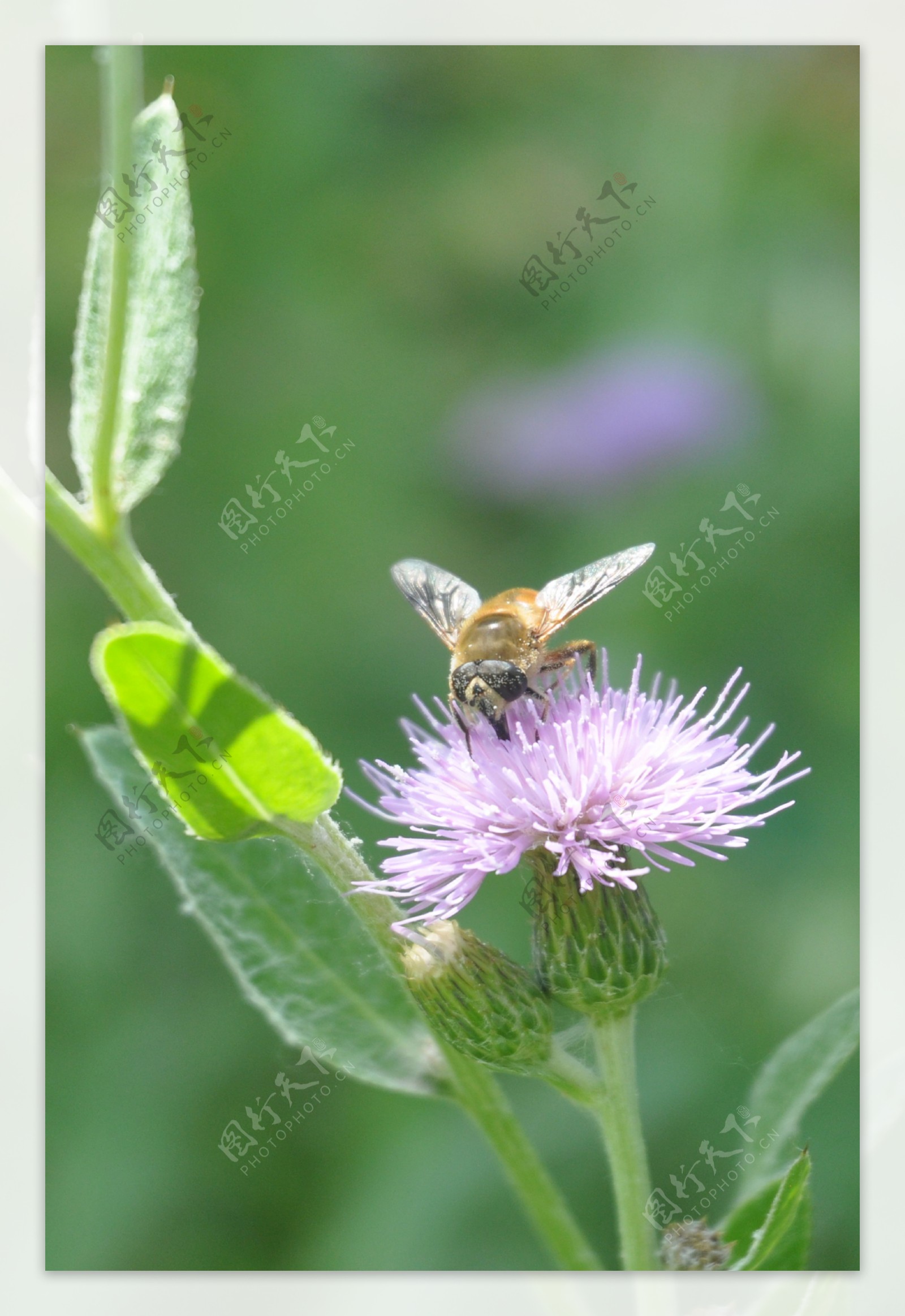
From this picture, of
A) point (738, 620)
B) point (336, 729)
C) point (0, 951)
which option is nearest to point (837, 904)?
point (738, 620)

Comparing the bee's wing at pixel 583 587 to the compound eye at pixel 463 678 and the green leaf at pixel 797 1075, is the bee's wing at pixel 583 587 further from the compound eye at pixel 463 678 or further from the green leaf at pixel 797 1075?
the green leaf at pixel 797 1075

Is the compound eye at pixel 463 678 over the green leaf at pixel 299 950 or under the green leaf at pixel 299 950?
over

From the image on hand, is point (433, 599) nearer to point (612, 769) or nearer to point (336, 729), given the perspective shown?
point (612, 769)

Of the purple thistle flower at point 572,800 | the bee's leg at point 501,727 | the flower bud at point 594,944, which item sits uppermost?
the bee's leg at point 501,727

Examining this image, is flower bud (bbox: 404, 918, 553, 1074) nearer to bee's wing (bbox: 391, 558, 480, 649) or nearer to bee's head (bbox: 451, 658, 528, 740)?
bee's head (bbox: 451, 658, 528, 740)

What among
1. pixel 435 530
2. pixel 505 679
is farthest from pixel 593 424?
pixel 505 679

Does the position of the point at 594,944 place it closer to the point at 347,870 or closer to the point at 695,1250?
the point at 347,870

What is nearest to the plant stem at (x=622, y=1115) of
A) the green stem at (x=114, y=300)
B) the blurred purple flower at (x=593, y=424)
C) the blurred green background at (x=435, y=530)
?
the blurred green background at (x=435, y=530)

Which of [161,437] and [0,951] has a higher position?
[161,437]
